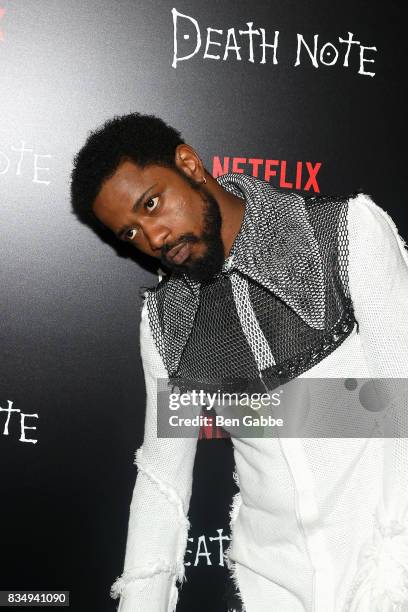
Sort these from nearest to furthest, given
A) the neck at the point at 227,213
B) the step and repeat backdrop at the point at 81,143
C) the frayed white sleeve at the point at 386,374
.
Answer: the frayed white sleeve at the point at 386,374 < the neck at the point at 227,213 < the step and repeat backdrop at the point at 81,143

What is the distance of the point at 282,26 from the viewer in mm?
1800

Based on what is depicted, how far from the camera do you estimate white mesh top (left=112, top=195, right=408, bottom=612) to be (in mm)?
1018

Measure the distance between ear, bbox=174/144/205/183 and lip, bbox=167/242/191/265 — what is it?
5.2 inches

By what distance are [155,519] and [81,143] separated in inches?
37.4

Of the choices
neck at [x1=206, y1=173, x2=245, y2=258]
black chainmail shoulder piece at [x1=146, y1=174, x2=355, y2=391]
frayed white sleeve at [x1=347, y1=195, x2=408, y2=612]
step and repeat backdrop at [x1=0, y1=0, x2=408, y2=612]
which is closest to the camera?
frayed white sleeve at [x1=347, y1=195, x2=408, y2=612]

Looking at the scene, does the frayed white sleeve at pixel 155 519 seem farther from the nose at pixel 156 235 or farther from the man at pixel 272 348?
the nose at pixel 156 235

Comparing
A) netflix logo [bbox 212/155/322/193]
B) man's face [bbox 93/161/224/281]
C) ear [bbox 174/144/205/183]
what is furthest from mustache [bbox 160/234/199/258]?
A: netflix logo [bbox 212/155/322/193]

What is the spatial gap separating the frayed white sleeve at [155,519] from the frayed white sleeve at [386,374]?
40 cm

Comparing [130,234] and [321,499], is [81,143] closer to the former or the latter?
[130,234]

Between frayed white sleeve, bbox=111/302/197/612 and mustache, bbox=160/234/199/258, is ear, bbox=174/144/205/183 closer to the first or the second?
mustache, bbox=160/234/199/258

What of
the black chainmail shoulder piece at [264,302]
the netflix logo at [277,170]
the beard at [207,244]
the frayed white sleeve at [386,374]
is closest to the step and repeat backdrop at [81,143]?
the netflix logo at [277,170]

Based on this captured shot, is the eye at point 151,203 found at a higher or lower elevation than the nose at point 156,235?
higher

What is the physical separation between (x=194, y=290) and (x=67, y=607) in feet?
3.52

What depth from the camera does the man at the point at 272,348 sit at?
1052mm
